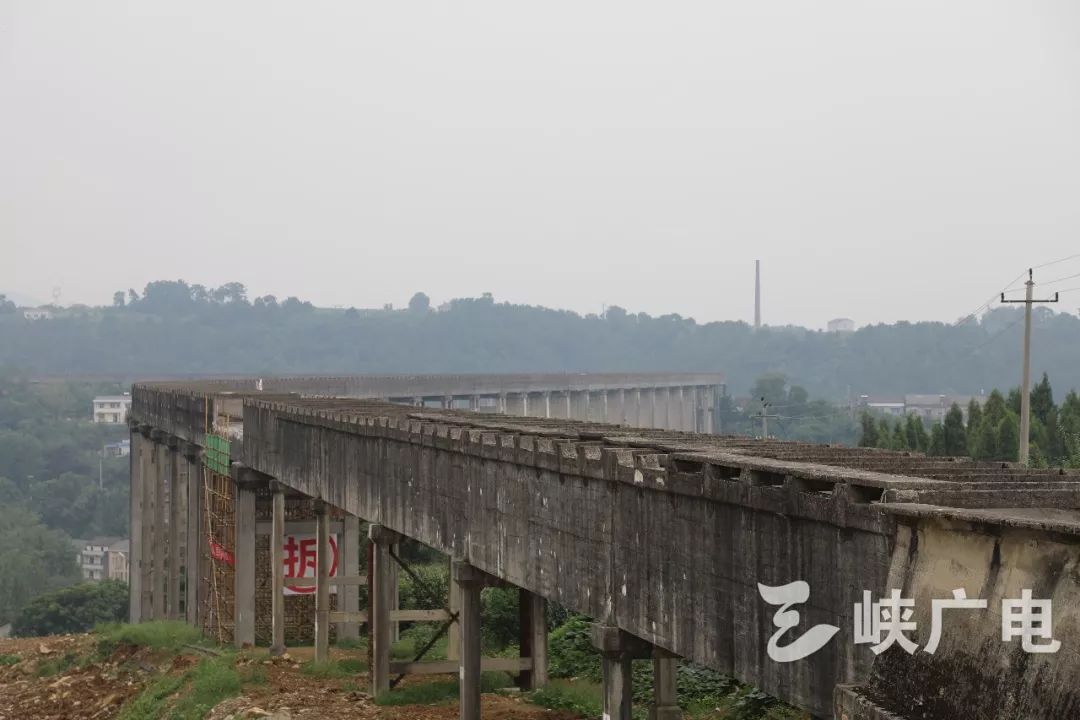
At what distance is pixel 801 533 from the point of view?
43.3 feet

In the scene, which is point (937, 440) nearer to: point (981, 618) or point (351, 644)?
point (351, 644)

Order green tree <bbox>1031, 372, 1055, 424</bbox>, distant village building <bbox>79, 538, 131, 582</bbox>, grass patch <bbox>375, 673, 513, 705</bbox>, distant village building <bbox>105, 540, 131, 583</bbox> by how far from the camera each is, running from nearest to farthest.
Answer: grass patch <bbox>375, 673, 513, 705</bbox>
green tree <bbox>1031, 372, 1055, 424</bbox>
distant village building <bbox>105, 540, 131, 583</bbox>
distant village building <bbox>79, 538, 131, 582</bbox>

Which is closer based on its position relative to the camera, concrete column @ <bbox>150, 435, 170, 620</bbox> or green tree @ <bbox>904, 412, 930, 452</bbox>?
concrete column @ <bbox>150, 435, 170, 620</bbox>

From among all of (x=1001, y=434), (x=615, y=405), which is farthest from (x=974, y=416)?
(x=615, y=405)

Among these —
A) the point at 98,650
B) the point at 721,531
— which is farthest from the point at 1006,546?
the point at 98,650

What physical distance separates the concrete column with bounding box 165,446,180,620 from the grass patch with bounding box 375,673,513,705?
27.6m

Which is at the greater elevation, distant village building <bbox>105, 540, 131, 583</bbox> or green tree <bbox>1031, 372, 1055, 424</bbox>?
green tree <bbox>1031, 372, 1055, 424</bbox>

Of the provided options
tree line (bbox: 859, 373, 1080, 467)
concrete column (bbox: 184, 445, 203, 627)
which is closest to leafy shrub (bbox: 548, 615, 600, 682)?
concrete column (bbox: 184, 445, 203, 627)

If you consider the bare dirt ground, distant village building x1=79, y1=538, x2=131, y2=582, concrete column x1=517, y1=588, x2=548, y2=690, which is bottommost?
distant village building x1=79, y1=538, x2=131, y2=582

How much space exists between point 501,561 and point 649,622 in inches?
218

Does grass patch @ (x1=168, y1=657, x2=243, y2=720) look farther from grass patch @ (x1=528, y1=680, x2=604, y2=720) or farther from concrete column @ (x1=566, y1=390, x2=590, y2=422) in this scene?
concrete column @ (x1=566, y1=390, x2=590, y2=422)

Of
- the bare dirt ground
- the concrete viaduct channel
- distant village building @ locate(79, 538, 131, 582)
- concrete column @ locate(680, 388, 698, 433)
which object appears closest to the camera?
the concrete viaduct channel

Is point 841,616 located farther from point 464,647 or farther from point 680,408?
point 680,408

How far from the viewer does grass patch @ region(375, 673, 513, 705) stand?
30.0m
